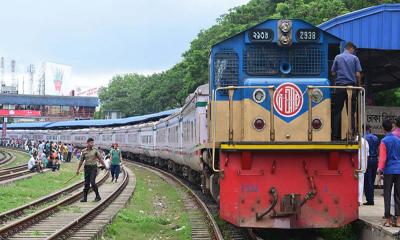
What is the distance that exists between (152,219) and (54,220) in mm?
2183

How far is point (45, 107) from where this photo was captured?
106 metres

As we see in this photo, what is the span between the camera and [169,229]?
452 inches

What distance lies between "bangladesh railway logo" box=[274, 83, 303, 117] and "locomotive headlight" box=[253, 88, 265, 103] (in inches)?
9.4

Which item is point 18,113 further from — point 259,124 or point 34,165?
point 259,124

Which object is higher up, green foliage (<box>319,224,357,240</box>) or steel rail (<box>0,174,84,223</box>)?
green foliage (<box>319,224,357,240</box>)

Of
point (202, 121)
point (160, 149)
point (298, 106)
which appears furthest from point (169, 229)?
point (160, 149)

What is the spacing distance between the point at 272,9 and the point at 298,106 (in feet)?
136

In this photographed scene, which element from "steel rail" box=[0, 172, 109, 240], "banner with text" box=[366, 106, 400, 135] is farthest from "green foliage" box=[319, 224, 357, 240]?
"banner with text" box=[366, 106, 400, 135]

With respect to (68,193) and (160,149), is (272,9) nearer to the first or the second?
(160,149)

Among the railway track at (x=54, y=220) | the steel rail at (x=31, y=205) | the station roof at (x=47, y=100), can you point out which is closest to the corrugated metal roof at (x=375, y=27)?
the railway track at (x=54, y=220)

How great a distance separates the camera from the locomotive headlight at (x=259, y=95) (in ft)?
27.2

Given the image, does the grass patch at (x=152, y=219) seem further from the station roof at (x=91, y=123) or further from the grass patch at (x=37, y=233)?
the station roof at (x=91, y=123)

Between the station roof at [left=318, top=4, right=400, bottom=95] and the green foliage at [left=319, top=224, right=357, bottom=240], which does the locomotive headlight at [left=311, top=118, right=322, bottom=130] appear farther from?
the station roof at [left=318, top=4, right=400, bottom=95]

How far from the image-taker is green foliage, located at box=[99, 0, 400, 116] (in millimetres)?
36375
